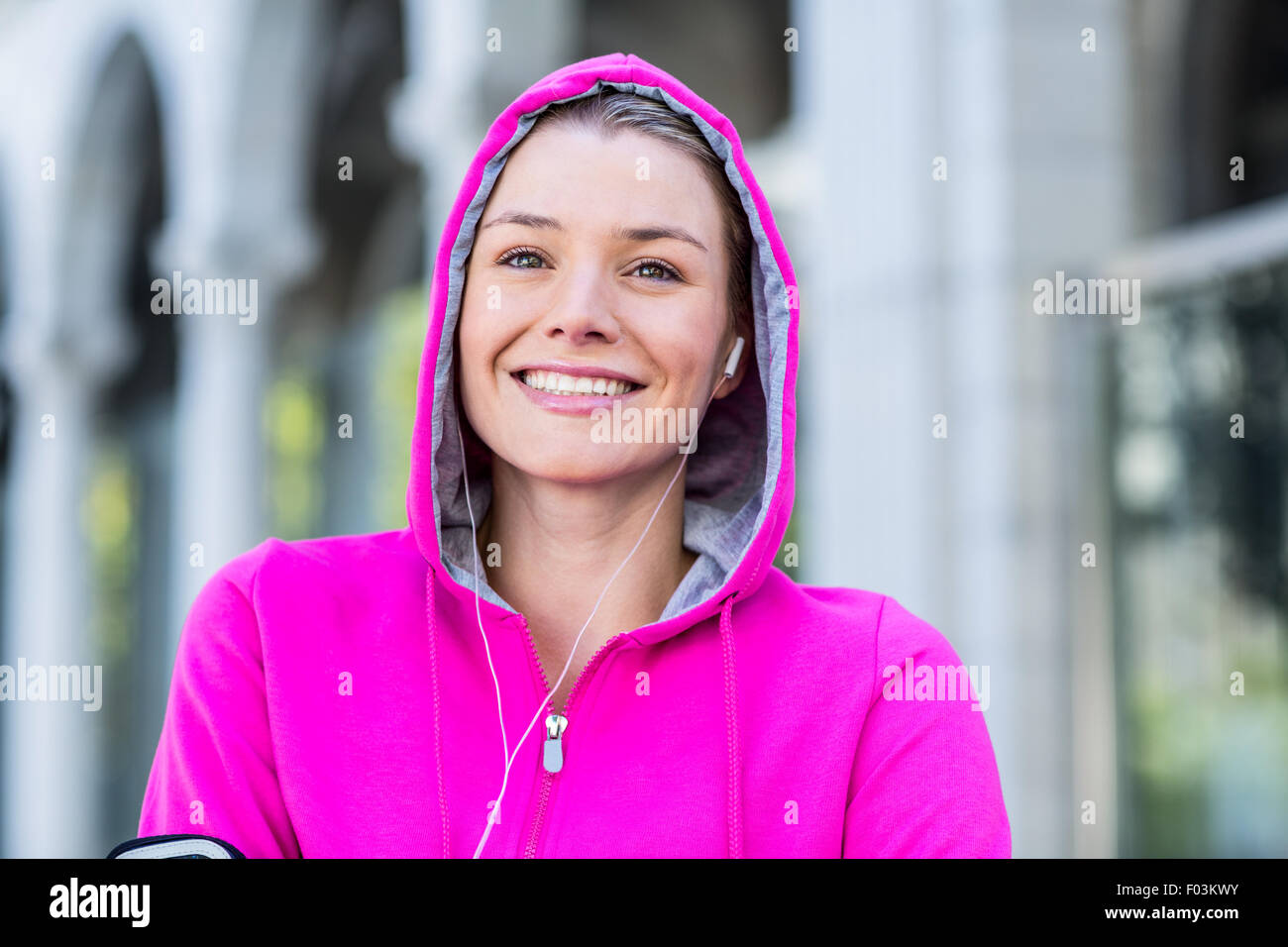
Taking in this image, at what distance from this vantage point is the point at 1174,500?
14.4 ft

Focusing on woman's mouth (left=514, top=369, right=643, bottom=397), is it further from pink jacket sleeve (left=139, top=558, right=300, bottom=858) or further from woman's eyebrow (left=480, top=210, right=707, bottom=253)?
pink jacket sleeve (left=139, top=558, right=300, bottom=858)

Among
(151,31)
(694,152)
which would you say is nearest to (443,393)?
(694,152)

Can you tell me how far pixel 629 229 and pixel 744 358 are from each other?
313mm

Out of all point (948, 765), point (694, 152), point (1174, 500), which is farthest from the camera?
point (1174, 500)

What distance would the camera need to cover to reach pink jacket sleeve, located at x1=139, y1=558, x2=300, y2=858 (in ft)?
4.31

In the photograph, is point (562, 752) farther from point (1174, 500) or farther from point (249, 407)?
point (249, 407)

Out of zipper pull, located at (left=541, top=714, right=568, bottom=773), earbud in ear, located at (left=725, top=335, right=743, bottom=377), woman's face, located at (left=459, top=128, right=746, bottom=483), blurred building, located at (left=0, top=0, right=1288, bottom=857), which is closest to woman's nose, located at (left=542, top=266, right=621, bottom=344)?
woman's face, located at (left=459, top=128, right=746, bottom=483)

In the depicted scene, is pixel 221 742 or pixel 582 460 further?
pixel 582 460

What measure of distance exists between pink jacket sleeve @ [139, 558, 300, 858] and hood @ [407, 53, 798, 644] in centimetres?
22

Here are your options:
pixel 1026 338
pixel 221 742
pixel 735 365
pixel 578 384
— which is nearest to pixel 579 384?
pixel 578 384

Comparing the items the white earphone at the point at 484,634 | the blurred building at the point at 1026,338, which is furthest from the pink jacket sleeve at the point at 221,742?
the blurred building at the point at 1026,338

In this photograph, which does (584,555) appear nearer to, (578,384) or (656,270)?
(578,384)

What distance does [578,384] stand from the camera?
1430 millimetres

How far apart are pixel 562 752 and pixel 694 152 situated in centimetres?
67
